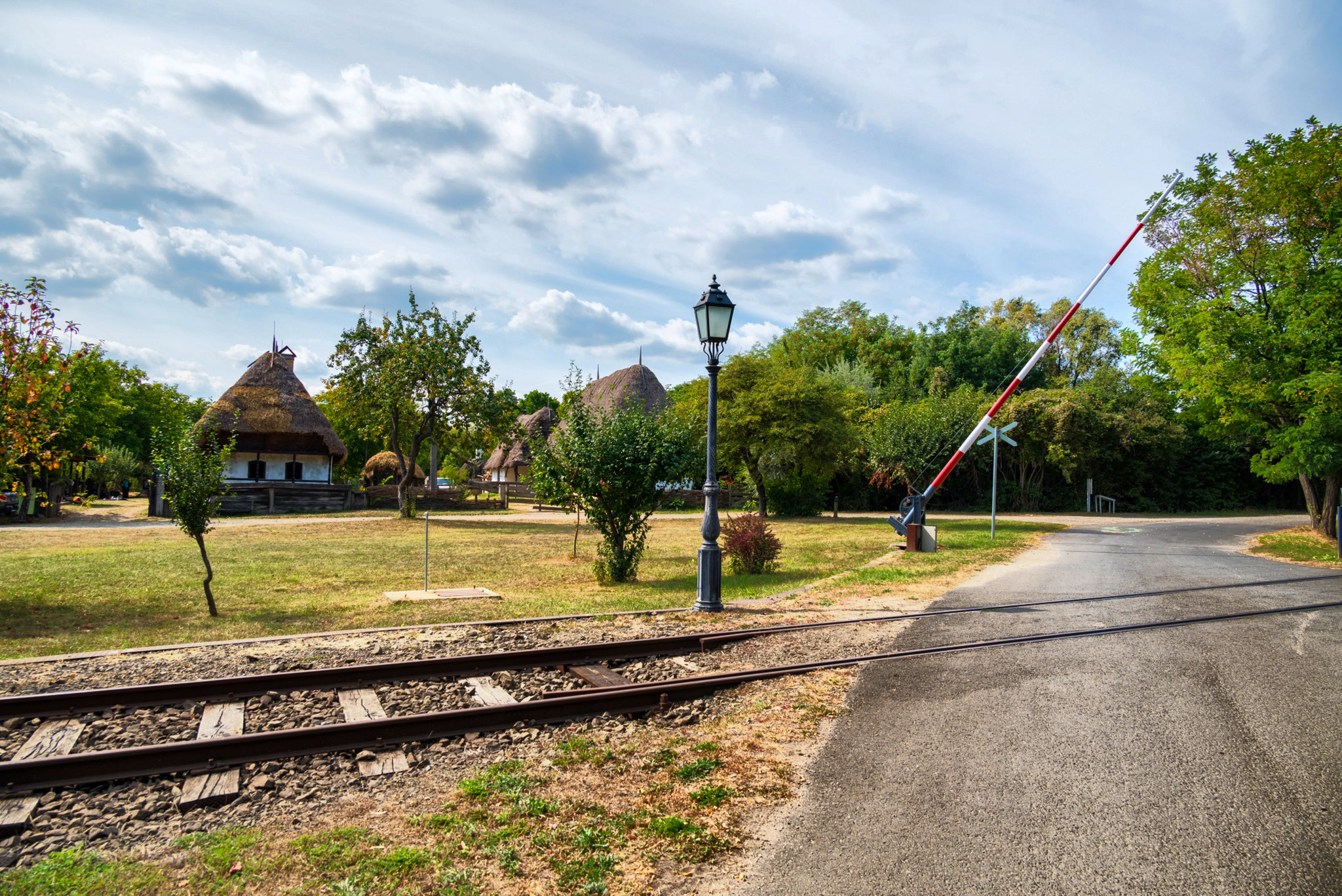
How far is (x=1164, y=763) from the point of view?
465 cm

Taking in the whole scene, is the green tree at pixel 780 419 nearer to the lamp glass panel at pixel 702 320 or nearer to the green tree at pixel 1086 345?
the lamp glass panel at pixel 702 320

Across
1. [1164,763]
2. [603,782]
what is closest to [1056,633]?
[1164,763]

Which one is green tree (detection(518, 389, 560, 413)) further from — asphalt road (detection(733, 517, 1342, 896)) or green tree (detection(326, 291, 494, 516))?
asphalt road (detection(733, 517, 1342, 896))

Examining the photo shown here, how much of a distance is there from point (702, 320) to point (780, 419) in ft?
68.4

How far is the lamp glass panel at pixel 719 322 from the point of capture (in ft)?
32.7

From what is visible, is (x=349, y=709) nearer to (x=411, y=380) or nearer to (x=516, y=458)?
(x=411, y=380)

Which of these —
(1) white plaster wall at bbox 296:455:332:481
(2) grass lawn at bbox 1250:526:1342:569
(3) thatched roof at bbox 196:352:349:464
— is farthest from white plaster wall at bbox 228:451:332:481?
(2) grass lawn at bbox 1250:526:1342:569

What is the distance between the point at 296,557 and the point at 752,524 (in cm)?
1044

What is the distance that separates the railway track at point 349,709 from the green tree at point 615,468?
207 inches

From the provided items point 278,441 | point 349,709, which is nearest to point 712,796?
point 349,709

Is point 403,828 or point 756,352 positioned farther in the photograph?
point 756,352

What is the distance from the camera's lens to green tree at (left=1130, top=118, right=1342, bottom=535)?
1770 centimetres

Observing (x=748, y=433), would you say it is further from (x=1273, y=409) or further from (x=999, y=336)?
(x=999, y=336)

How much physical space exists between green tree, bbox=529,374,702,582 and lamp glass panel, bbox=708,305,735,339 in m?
3.72
